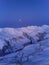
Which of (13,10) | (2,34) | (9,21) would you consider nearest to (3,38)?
(2,34)

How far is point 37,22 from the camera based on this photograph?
1.41 m

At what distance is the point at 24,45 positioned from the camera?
1338mm

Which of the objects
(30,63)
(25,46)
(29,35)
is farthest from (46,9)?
(30,63)

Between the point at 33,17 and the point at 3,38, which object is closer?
the point at 3,38

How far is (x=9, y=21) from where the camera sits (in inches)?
53.7

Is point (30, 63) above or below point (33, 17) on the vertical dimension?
below

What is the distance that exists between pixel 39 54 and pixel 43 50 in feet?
0.16

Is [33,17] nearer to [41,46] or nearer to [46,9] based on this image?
[46,9]

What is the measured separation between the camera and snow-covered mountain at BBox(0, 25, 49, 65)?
50.2 inches

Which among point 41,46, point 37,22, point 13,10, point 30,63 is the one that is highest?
point 13,10

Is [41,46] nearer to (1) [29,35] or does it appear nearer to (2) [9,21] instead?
(1) [29,35]

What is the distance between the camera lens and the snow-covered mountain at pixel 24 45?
1.27 metres

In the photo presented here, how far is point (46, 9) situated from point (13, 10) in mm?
309

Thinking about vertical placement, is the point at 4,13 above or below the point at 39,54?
above
